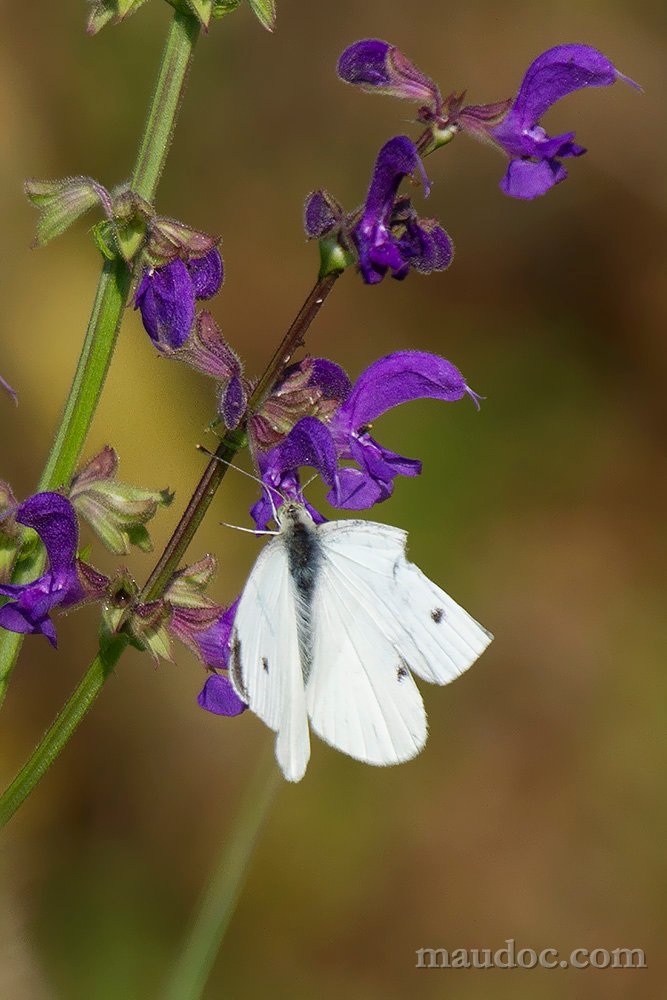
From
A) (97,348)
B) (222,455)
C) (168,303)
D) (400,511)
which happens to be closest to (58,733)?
(222,455)

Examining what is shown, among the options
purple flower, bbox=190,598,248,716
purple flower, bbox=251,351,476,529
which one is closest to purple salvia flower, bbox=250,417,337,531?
purple flower, bbox=251,351,476,529

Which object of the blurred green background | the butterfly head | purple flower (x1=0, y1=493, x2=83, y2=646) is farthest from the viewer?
the blurred green background

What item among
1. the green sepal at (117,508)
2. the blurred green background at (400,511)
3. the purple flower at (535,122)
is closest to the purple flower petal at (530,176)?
the purple flower at (535,122)

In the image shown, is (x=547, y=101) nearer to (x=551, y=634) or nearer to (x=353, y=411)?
(x=353, y=411)

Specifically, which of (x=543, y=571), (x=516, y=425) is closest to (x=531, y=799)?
(x=543, y=571)

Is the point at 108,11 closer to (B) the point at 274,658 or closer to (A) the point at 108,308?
(A) the point at 108,308

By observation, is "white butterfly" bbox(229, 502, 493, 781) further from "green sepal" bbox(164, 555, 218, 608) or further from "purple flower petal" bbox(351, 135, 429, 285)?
"purple flower petal" bbox(351, 135, 429, 285)
